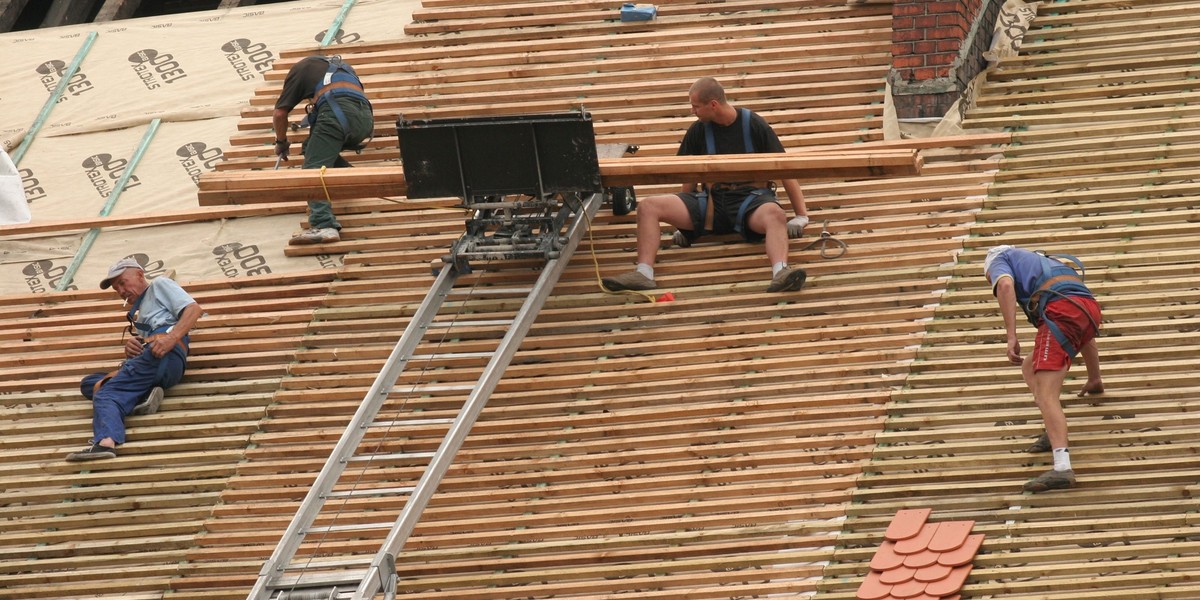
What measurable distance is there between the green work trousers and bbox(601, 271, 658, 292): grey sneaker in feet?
6.80

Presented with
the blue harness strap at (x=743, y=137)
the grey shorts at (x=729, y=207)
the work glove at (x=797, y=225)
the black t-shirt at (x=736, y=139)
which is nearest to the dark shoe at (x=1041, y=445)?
the work glove at (x=797, y=225)

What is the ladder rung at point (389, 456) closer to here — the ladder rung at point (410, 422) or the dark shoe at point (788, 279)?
the ladder rung at point (410, 422)

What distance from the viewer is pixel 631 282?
430 inches

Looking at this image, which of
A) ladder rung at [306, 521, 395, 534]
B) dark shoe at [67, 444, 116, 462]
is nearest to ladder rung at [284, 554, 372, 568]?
ladder rung at [306, 521, 395, 534]

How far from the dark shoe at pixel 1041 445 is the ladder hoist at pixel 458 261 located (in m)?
2.89

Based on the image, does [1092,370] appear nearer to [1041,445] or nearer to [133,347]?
[1041,445]

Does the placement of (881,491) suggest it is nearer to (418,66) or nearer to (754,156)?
(754,156)

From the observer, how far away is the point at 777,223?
428 inches

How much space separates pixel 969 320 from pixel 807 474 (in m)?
1.44

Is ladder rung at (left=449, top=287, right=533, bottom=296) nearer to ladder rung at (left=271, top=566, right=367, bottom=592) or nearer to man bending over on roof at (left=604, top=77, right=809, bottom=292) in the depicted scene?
man bending over on roof at (left=604, top=77, right=809, bottom=292)

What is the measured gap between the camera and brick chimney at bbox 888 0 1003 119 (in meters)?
11.7

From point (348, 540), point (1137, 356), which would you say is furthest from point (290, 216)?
point (1137, 356)

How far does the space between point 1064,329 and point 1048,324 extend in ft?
0.27

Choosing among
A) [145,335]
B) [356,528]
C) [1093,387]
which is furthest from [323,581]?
[1093,387]
